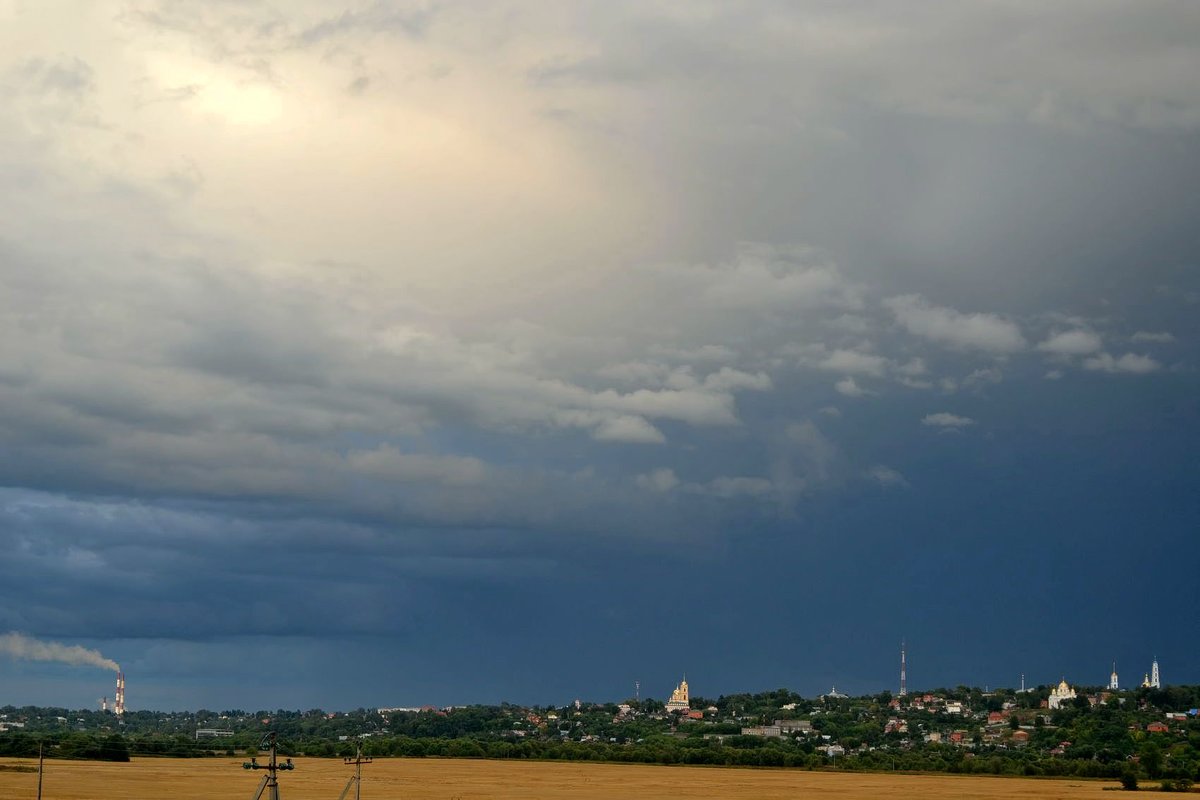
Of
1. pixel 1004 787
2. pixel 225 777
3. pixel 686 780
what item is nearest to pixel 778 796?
pixel 686 780

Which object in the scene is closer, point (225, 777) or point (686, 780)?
point (225, 777)

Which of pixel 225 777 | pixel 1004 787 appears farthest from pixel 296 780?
pixel 1004 787

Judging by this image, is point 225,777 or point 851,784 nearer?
point 225,777

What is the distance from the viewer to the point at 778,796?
169875mm

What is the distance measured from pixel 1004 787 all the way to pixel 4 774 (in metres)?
130

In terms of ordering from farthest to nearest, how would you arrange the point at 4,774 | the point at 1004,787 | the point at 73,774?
the point at 1004,787 < the point at 73,774 < the point at 4,774

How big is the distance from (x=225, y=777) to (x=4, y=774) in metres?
30.5

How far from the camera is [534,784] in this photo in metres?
184

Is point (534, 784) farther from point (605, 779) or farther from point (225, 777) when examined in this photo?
point (225, 777)

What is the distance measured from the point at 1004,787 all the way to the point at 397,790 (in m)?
85.9

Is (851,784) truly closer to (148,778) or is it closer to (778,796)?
(778,796)

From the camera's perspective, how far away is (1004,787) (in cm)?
19550

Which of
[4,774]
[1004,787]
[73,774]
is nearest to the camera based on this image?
[4,774]

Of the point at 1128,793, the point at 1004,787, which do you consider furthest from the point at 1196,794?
the point at 1004,787
